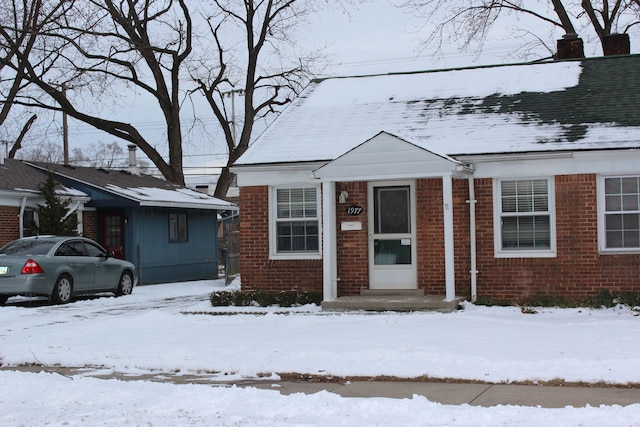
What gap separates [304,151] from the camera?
679 inches

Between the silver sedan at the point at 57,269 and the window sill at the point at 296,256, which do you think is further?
the silver sedan at the point at 57,269

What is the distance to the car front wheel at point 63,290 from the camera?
18.6 metres

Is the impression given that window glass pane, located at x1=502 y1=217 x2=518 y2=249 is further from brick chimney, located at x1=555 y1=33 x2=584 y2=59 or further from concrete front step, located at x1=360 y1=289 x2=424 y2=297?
brick chimney, located at x1=555 y1=33 x2=584 y2=59

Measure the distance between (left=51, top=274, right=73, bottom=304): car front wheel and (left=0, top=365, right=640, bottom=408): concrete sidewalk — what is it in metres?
8.62

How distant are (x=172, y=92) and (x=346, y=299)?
2240cm

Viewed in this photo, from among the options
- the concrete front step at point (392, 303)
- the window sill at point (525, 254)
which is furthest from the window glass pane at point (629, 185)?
the concrete front step at point (392, 303)

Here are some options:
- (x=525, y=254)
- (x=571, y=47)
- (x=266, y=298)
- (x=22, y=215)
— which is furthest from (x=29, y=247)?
(x=571, y=47)

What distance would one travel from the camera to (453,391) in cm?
891

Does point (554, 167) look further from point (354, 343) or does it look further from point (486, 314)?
point (354, 343)

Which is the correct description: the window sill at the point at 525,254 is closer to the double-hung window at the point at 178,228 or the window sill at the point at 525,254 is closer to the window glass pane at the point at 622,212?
the window glass pane at the point at 622,212

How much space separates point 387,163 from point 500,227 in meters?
2.47

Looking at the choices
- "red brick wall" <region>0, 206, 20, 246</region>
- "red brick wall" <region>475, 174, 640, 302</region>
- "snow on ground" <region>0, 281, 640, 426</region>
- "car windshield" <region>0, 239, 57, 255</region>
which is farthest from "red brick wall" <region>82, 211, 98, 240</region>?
"red brick wall" <region>475, 174, 640, 302</region>

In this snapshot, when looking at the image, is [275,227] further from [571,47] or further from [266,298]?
[571,47]

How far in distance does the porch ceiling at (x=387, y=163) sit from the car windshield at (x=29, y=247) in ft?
22.0
